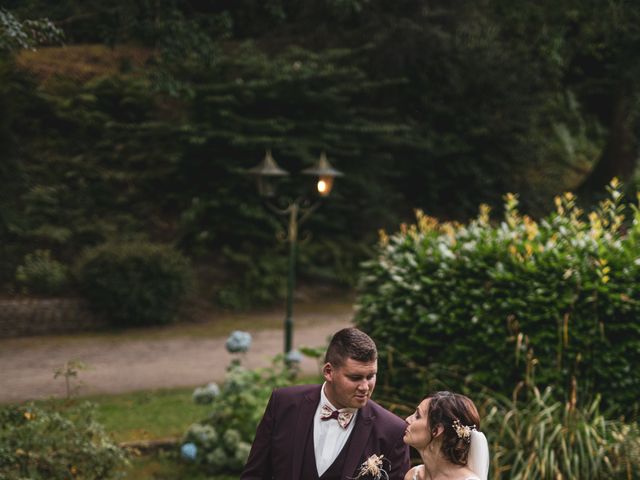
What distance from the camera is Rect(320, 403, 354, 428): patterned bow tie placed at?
362 cm

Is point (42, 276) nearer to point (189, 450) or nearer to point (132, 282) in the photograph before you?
point (132, 282)

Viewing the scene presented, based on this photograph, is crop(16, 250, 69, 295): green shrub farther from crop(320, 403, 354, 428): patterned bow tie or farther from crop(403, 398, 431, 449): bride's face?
crop(403, 398, 431, 449): bride's face

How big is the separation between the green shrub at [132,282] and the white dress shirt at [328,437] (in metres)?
12.4

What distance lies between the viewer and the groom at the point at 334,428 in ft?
11.4

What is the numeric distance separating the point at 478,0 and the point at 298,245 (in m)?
8.04

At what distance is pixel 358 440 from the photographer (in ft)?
11.8

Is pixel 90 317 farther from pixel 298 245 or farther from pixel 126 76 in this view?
pixel 126 76

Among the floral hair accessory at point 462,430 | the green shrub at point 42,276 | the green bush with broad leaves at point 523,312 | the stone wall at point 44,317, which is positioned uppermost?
the floral hair accessory at point 462,430

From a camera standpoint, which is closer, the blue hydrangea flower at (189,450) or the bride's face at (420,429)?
the bride's face at (420,429)

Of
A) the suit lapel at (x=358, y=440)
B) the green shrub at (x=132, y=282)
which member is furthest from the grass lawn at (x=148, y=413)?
the suit lapel at (x=358, y=440)

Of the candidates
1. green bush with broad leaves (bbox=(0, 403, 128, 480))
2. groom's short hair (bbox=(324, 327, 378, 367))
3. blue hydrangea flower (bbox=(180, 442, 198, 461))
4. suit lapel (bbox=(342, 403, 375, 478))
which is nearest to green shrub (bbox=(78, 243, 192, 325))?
blue hydrangea flower (bbox=(180, 442, 198, 461))

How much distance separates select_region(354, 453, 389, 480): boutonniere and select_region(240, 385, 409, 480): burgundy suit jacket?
1.6 inches

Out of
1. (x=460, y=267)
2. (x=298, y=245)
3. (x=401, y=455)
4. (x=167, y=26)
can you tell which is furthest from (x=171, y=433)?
(x=298, y=245)

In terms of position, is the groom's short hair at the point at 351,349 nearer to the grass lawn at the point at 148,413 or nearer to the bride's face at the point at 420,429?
the bride's face at the point at 420,429
